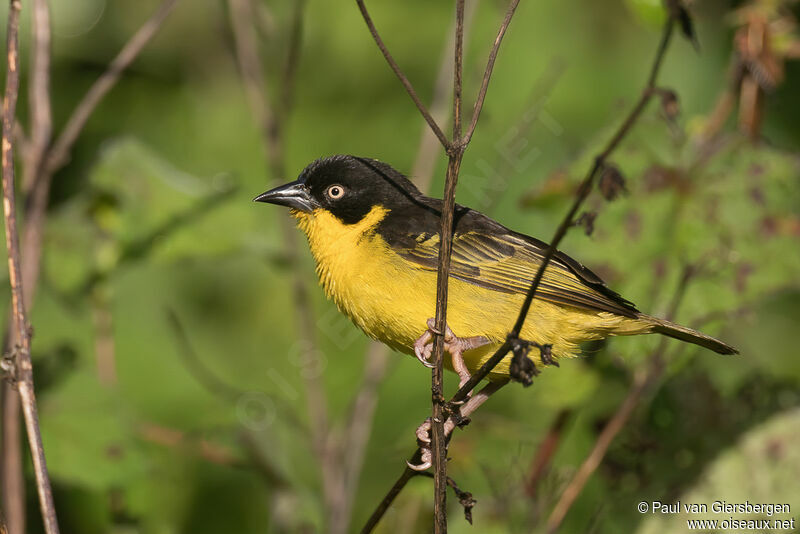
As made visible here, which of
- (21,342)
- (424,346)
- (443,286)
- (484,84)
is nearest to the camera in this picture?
(484,84)

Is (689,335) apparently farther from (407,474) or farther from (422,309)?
(407,474)

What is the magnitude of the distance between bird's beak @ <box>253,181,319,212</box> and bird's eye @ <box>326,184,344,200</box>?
65mm

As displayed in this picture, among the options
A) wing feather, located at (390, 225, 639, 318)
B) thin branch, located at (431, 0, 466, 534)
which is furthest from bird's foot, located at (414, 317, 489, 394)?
thin branch, located at (431, 0, 466, 534)

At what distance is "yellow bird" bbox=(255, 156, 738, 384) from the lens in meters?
3.00

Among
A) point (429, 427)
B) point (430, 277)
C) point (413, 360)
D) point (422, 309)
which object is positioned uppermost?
point (430, 277)

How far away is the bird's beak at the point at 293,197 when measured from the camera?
10.9 ft

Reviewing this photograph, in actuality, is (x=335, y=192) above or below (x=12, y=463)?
above

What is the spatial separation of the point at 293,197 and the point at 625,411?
1.44m

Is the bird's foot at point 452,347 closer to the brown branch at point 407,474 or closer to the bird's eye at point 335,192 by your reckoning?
the brown branch at point 407,474

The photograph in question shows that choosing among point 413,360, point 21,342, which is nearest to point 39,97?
point 21,342

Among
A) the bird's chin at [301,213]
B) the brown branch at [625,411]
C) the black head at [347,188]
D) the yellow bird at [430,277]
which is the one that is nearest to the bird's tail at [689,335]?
the yellow bird at [430,277]

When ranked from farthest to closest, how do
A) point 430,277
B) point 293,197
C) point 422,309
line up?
point 293,197, point 430,277, point 422,309

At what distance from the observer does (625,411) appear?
3.44 m

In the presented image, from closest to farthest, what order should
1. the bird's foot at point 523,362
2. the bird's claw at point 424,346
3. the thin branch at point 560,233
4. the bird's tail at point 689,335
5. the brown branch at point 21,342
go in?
the thin branch at point 560,233, the bird's foot at point 523,362, the brown branch at point 21,342, the bird's claw at point 424,346, the bird's tail at point 689,335
